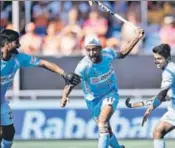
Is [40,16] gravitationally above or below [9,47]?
above

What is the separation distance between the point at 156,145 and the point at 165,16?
459cm

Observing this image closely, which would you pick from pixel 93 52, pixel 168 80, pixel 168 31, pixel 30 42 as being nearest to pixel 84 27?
pixel 30 42

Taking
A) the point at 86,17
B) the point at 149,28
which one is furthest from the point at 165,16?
the point at 86,17

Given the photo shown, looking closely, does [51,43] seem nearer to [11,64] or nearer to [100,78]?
[100,78]

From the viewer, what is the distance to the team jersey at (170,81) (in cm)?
1057

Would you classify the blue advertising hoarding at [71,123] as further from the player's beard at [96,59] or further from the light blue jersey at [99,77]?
the player's beard at [96,59]

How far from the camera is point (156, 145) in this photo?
1070cm

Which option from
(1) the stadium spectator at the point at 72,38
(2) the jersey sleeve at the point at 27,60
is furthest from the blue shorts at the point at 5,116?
(1) the stadium spectator at the point at 72,38

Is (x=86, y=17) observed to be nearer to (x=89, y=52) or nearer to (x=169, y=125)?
(x=89, y=52)

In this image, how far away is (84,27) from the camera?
14.9 m

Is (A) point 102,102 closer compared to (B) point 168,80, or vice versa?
(B) point 168,80

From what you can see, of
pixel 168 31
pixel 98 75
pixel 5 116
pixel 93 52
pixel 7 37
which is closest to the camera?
pixel 7 37

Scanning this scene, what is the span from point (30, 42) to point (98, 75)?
11.4 feet

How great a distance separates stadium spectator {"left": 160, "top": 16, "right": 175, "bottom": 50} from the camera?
14.8 metres
